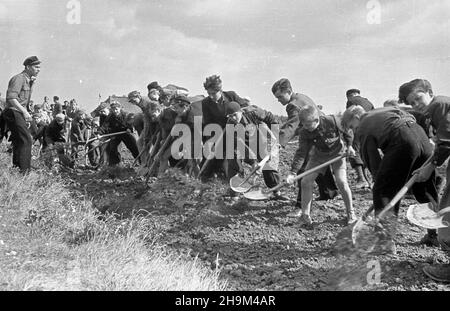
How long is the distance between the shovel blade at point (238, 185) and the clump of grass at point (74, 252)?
1.08 metres

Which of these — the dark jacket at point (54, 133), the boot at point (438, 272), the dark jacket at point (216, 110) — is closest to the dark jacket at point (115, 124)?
the dark jacket at point (54, 133)

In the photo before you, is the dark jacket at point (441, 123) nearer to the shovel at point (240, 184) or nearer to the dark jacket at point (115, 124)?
the shovel at point (240, 184)

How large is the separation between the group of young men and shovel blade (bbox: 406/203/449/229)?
0.09 m

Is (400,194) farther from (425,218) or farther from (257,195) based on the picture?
(257,195)

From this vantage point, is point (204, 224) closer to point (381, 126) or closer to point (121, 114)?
point (381, 126)

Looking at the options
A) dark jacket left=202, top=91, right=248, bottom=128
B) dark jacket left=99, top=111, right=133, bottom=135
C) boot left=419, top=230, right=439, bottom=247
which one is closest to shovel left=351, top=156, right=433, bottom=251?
boot left=419, top=230, right=439, bottom=247

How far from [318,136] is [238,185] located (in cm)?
129

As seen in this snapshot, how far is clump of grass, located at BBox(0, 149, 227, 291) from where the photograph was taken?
3016 mm

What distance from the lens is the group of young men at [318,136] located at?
382 cm

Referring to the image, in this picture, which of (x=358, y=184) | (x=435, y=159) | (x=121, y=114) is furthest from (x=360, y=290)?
(x=121, y=114)

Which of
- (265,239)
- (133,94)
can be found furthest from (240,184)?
(133,94)

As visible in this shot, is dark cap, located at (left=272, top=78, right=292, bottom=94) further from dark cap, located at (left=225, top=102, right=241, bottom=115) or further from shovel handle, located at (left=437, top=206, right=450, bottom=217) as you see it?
shovel handle, located at (left=437, top=206, right=450, bottom=217)

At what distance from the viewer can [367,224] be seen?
3973mm

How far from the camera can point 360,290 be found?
3424 millimetres
